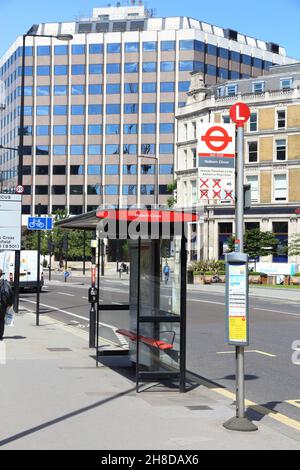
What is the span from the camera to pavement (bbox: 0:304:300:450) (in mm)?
7031

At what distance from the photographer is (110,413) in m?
8.41

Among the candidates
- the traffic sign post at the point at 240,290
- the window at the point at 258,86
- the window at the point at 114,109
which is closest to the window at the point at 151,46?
the window at the point at 114,109

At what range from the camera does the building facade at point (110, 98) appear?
96562 millimetres

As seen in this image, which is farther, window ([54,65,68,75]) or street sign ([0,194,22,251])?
window ([54,65,68,75])

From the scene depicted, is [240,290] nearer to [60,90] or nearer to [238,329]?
[238,329]

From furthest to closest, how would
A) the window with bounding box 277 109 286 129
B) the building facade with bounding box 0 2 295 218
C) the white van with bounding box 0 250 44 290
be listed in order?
the building facade with bounding box 0 2 295 218 → the window with bounding box 277 109 286 129 → the white van with bounding box 0 250 44 290

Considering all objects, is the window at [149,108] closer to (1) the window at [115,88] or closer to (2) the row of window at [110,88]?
(2) the row of window at [110,88]

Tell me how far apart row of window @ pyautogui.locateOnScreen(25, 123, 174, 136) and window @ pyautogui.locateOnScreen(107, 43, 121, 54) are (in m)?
10.4

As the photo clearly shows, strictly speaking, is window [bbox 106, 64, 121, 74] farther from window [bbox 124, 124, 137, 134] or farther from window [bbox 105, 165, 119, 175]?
window [bbox 105, 165, 119, 175]

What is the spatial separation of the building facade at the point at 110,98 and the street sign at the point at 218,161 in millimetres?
87108

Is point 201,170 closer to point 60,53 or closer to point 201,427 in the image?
point 201,427

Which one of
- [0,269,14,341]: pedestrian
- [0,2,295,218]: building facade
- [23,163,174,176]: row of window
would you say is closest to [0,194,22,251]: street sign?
[0,269,14,341]: pedestrian

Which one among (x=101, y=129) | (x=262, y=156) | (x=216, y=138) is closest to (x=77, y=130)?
(x=101, y=129)

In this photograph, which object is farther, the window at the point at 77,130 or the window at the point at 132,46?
the window at the point at 77,130
